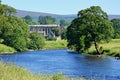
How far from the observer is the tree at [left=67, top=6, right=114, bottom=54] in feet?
297

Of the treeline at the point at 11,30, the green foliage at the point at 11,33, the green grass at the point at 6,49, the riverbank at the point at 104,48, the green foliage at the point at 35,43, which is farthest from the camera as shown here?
the green foliage at the point at 35,43

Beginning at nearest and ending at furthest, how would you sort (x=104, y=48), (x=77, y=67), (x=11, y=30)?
(x=77, y=67)
(x=104, y=48)
(x=11, y=30)

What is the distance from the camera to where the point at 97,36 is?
91.2m

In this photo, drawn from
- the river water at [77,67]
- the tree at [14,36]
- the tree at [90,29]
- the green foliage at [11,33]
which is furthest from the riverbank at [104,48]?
the river water at [77,67]

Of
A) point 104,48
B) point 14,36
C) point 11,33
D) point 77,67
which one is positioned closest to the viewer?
point 77,67

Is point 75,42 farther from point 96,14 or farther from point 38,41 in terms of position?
point 38,41

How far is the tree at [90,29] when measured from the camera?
90375 mm

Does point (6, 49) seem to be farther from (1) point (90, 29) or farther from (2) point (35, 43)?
(2) point (35, 43)

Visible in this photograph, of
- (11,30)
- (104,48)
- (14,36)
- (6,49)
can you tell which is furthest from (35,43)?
(104,48)

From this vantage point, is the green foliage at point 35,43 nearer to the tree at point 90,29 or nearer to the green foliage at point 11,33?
the green foliage at point 11,33

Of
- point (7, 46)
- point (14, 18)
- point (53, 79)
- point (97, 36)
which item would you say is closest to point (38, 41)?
point (14, 18)

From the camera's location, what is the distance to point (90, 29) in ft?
307

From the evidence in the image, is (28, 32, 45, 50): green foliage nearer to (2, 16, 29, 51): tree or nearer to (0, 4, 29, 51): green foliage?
(0, 4, 29, 51): green foliage

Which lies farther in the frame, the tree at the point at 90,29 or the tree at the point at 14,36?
the tree at the point at 14,36
